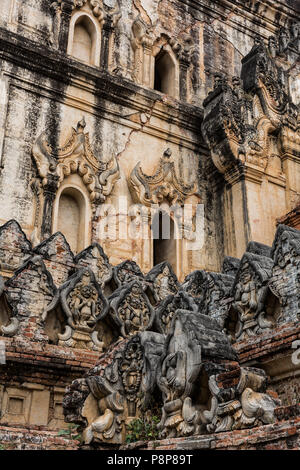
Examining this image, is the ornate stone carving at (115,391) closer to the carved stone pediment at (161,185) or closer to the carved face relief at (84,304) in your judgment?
the carved face relief at (84,304)

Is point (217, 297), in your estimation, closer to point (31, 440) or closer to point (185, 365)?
point (185, 365)

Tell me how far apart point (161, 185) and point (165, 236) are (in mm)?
1112

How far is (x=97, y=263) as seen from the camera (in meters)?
10.4

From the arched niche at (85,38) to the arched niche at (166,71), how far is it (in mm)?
1669

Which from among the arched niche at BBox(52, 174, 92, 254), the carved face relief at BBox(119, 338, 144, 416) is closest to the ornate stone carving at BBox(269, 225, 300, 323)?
the carved face relief at BBox(119, 338, 144, 416)

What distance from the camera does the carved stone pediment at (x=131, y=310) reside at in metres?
9.11

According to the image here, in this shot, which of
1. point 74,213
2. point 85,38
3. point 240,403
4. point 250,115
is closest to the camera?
point 240,403

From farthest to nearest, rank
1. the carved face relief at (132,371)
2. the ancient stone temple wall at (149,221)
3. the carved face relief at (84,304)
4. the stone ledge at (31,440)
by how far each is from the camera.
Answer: the carved face relief at (84,304) < the carved face relief at (132,371) < the ancient stone temple wall at (149,221) < the stone ledge at (31,440)

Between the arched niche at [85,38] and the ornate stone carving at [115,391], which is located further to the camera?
the arched niche at [85,38]

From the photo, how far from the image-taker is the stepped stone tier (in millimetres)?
5379

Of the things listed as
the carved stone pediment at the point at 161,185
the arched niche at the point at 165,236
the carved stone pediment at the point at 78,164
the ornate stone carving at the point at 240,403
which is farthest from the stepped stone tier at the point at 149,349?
the carved stone pediment at the point at 161,185

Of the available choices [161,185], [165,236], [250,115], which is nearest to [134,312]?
[165,236]

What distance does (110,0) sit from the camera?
49.7ft
